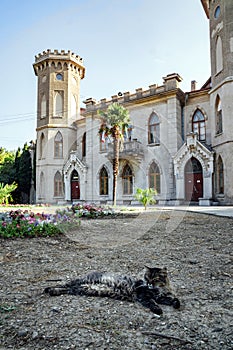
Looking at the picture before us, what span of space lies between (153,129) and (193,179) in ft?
19.3

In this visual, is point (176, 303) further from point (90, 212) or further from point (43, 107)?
point (43, 107)

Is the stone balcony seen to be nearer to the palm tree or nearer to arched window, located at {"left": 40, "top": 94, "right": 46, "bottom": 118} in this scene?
the palm tree

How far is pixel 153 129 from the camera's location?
2450cm

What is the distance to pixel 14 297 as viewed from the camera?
2887mm

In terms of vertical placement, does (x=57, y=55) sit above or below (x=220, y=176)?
above

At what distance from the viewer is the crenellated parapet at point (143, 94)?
A: 2289 centimetres

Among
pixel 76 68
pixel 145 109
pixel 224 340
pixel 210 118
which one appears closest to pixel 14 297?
pixel 224 340

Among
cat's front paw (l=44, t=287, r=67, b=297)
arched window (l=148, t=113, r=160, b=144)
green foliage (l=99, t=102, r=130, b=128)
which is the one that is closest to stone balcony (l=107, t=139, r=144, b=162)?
arched window (l=148, t=113, r=160, b=144)

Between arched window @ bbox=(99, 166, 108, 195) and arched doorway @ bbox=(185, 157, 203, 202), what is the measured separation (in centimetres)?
825

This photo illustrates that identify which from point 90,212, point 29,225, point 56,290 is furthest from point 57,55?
point 56,290

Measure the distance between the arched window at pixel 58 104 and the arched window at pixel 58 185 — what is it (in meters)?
6.47

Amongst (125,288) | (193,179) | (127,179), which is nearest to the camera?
(125,288)

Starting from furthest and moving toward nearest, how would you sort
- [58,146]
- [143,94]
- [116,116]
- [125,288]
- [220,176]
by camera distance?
1. [58,146]
2. [143,94]
3. [116,116]
4. [220,176]
5. [125,288]

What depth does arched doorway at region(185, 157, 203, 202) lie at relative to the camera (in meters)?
21.4
